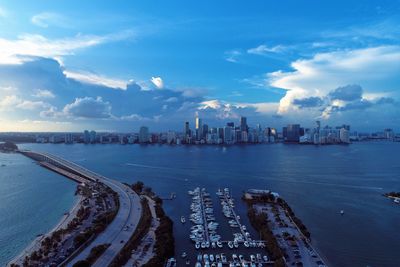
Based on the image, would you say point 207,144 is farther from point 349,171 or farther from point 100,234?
point 100,234

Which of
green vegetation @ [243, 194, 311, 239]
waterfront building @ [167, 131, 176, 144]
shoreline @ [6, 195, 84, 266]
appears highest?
waterfront building @ [167, 131, 176, 144]

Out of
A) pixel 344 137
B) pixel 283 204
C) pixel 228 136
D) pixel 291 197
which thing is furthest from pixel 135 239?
pixel 344 137

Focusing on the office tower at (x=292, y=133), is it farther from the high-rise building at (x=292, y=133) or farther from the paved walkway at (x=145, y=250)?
the paved walkway at (x=145, y=250)

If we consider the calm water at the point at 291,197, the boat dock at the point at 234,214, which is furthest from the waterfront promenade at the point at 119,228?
the boat dock at the point at 234,214

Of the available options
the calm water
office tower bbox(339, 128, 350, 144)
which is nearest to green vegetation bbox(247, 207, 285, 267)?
the calm water

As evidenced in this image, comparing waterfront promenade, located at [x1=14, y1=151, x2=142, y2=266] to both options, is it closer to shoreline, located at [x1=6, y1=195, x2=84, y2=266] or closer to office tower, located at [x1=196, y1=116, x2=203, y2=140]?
shoreline, located at [x1=6, y1=195, x2=84, y2=266]

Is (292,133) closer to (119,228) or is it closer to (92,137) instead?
(92,137)

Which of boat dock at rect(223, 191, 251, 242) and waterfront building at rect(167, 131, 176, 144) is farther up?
waterfront building at rect(167, 131, 176, 144)

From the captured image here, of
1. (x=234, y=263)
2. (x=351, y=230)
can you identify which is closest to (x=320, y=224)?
(x=351, y=230)
